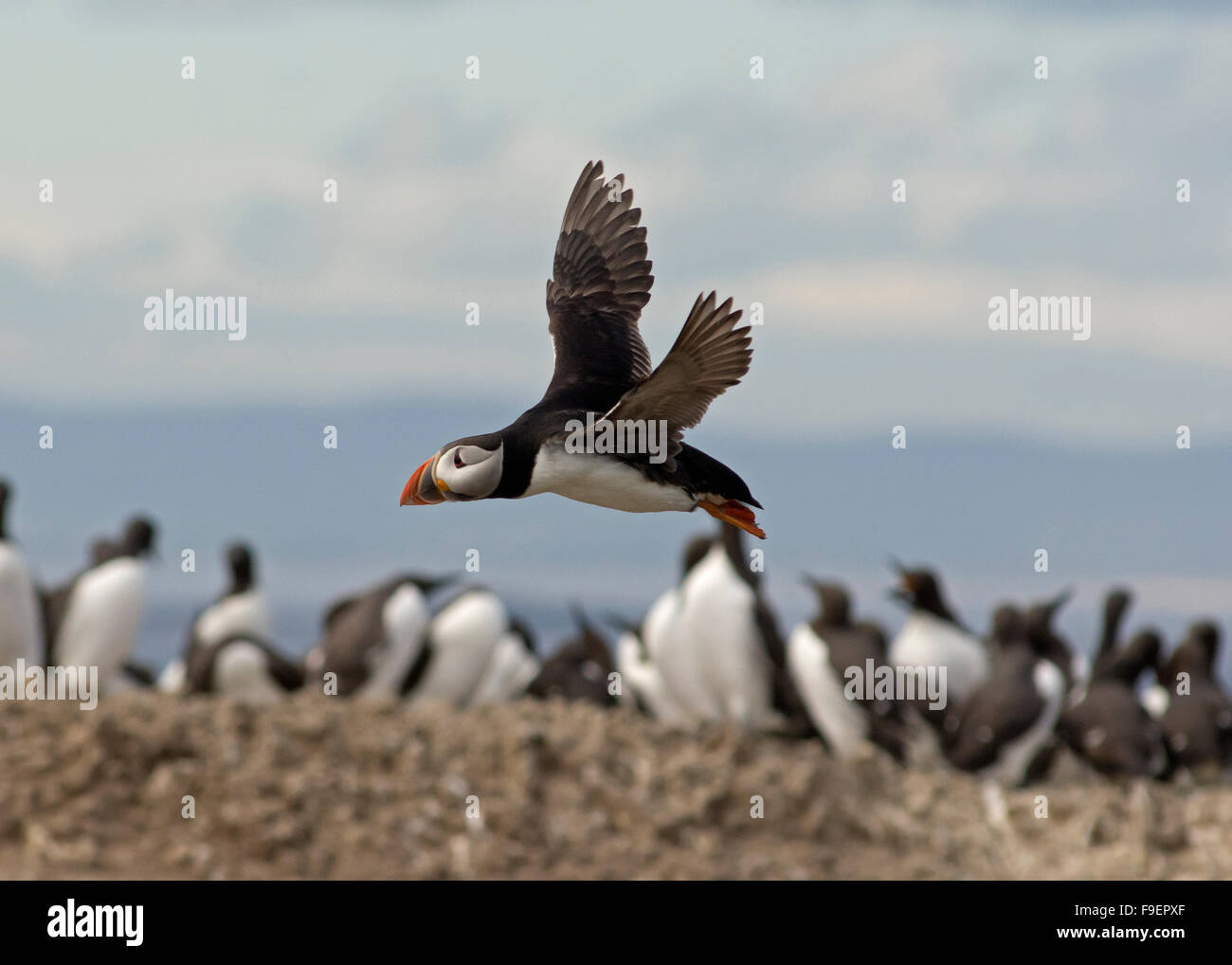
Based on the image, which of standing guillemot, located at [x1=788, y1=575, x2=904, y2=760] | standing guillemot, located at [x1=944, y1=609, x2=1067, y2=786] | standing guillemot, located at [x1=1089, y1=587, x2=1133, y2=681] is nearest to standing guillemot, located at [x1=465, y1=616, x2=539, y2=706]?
standing guillemot, located at [x1=788, y1=575, x2=904, y2=760]

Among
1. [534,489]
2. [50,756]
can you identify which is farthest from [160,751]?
[534,489]

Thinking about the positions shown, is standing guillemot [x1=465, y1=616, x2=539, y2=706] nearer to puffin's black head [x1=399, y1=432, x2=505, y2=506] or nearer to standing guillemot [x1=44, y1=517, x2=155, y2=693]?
standing guillemot [x1=44, y1=517, x2=155, y2=693]

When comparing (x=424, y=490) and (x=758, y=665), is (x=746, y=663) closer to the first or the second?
(x=758, y=665)

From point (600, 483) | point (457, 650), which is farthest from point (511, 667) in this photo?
point (600, 483)

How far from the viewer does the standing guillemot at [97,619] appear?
12.3 m

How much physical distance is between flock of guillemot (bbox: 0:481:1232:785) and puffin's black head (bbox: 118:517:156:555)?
1.66 feet

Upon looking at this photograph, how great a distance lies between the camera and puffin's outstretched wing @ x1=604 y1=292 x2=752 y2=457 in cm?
183

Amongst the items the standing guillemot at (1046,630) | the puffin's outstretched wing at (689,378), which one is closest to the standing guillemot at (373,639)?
the standing guillemot at (1046,630)

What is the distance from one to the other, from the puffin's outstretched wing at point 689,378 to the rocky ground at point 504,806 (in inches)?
232

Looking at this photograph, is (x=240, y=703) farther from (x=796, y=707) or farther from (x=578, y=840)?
(x=796, y=707)

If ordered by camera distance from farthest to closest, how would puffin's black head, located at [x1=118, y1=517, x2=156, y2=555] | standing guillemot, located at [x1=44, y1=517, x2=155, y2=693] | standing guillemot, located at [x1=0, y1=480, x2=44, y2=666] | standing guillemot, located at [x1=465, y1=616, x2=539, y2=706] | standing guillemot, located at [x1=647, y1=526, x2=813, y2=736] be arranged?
standing guillemot, located at [x1=465, y1=616, x2=539, y2=706] → puffin's black head, located at [x1=118, y1=517, x2=156, y2=555] → standing guillemot, located at [x1=44, y1=517, x2=155, y2=693] → standing guillemot, located at [x1=0, y1=480, x2=44, y2=666] → standing guillemot, located at [x1=647, y1=526, x2=813, y2=736]

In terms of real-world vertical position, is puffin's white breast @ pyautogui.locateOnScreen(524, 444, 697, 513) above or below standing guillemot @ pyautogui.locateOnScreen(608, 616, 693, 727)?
above

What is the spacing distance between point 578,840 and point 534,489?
6.50m

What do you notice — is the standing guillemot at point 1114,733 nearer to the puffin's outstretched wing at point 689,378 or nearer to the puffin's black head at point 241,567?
the puffin's black head at point 241,567
